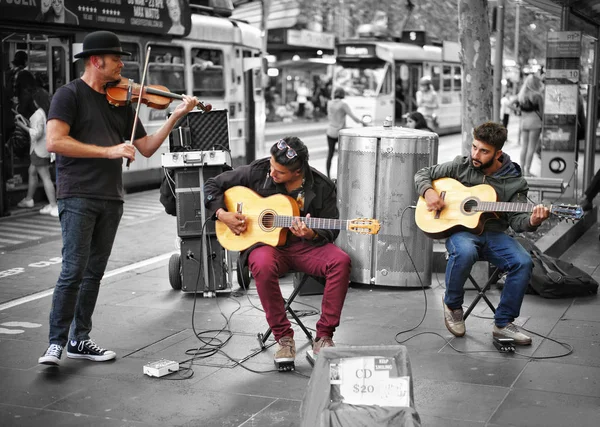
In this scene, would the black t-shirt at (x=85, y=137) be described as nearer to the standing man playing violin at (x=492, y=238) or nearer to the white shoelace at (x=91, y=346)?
the white shoelace at (x=91, y=346)

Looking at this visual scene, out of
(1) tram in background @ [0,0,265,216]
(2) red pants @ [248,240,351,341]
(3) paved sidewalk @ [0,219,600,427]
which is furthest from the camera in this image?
(1) tram in background @ [0,0,265,216]

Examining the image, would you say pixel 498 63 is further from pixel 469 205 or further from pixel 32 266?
pixel 469 205

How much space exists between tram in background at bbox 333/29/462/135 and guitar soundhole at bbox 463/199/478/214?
17.5 metres

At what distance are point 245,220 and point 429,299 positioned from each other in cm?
228

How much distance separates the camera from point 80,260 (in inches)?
215

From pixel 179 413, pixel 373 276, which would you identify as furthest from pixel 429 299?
pixel 179 413

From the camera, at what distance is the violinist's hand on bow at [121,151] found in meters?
5.16

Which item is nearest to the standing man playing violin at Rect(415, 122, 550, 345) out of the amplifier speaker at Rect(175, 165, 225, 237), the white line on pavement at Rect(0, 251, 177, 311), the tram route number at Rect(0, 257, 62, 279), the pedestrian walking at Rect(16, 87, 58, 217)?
the amplifier speaker at Rect(175, 165, 225, 237)

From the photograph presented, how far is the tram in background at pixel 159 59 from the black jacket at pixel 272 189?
731 cm

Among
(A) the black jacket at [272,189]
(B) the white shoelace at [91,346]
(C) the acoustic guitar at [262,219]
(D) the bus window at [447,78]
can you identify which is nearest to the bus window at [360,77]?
(D) the bus window at [447,78]

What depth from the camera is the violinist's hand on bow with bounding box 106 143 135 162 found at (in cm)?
516

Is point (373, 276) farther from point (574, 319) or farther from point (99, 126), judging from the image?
point (99, 126)

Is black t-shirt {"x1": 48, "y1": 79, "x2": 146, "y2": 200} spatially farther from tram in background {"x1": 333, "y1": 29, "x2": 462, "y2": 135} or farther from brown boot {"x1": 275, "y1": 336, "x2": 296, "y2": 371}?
tram in background {"x1": 333, "y1": 29, "x2": 462, "y2": 135}

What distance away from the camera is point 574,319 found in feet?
22.2
